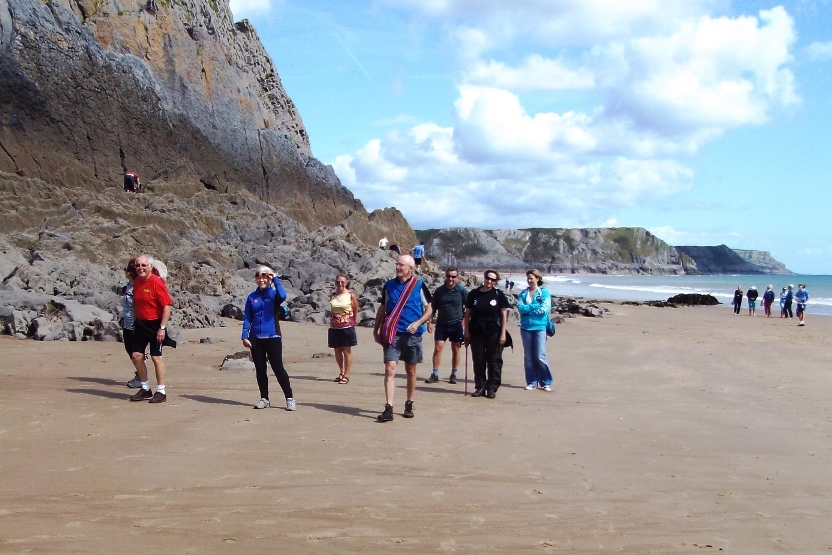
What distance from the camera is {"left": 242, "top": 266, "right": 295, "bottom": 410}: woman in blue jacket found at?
8.05 meters

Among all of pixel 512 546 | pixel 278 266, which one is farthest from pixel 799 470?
pixel 278 266

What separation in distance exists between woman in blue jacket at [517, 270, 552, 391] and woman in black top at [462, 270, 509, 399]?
0.63 m

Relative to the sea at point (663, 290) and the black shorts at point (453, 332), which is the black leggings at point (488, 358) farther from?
the sea at point (663, 290)

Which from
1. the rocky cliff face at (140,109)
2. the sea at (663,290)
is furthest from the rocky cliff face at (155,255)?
the sea at (663,290)

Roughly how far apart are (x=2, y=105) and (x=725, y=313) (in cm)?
3285

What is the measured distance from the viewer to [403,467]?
5.90 metres

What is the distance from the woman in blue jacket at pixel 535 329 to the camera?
33.6 ft

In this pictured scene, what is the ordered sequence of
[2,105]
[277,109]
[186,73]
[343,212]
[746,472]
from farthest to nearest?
[277,109] < [343,212] < [186,73] < [2,105] < [746,472]

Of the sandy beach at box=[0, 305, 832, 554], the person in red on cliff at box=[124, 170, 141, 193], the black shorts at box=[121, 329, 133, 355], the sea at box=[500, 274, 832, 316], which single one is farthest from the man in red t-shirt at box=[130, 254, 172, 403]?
the sea at box=[500, 274, 832, 316]

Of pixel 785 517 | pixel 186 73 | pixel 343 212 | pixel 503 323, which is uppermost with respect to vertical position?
pixel 186 73

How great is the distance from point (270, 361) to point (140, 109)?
33183 mm

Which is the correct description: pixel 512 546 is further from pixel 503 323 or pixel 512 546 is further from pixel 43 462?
pixel 503 323

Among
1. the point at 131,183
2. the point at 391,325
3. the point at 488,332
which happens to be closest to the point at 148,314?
the point at 391,325

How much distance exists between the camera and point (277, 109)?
56656 mm
